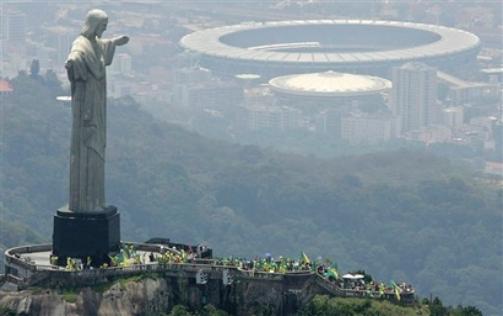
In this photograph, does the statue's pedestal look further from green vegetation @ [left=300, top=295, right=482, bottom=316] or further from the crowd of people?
green vegetation @ [left=300, top=295, right=482, bottom=316]

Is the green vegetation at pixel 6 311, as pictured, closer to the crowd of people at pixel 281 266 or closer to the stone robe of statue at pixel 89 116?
the crowd of people at pixel 281 266

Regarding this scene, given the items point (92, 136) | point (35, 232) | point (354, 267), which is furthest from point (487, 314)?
point (92, 136)

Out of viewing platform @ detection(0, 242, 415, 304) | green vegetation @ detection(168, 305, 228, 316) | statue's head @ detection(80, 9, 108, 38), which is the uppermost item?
statue's head @ detection(80, 9, 108, 38)

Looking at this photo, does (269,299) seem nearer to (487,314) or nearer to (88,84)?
(88,84)

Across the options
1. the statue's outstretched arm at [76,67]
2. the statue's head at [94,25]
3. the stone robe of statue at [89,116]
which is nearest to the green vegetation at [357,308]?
the stone robe of statue at [89,116]

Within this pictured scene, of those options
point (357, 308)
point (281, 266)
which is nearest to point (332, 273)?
point (281, 266)

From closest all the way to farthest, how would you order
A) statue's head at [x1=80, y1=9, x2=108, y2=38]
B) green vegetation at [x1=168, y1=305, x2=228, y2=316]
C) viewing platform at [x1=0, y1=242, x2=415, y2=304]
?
green vegetation at [x1=168, y1=305, x2=228, y2=316] < viewing platform at [x1=0, y1=242, x2=415, y2=304] < statue's head at [x1=80, y1=9, x2=108, y2=38]

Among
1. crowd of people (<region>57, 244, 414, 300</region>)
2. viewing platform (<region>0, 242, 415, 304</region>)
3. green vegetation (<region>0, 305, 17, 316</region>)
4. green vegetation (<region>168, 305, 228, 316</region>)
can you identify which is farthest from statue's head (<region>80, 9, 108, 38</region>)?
green vegetation (<region>0, 305, 17, 316</region>)
